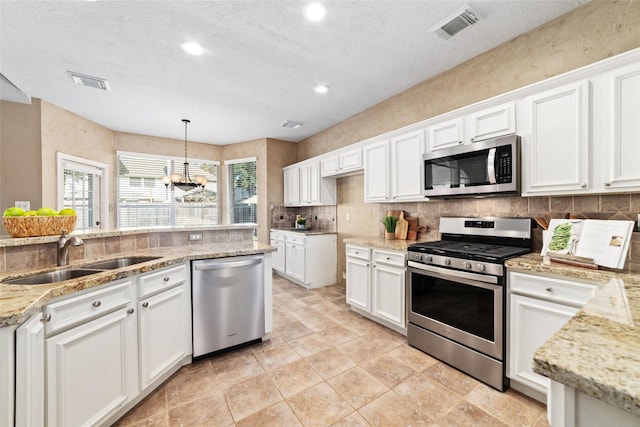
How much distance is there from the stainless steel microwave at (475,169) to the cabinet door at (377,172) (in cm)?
55

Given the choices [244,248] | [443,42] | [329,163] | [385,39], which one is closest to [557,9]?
[443,42]

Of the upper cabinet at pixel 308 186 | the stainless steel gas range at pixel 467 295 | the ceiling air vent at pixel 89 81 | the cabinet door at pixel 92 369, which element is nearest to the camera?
the cabinet door at pixel 92 369

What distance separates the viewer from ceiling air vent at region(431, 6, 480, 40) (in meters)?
2.10

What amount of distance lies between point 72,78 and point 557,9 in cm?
480

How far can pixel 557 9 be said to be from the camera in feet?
6.91

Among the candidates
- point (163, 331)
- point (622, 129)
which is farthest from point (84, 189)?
point (622, 129)

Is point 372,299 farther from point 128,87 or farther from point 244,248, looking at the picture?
point 128,87

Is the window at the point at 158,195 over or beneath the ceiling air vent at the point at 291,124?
beneath

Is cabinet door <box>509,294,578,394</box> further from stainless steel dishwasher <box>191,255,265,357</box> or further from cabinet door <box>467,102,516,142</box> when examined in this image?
stainless steel dishwasher <box>191,255,265,357</box>

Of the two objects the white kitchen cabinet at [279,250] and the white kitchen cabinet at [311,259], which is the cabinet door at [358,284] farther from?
the white kitchen cabinet at [279,250]

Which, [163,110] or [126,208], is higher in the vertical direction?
[163,110]

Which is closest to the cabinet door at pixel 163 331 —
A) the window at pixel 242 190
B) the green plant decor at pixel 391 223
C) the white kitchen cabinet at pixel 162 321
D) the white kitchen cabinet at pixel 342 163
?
the white kitchen cabinet at pixel 162 321

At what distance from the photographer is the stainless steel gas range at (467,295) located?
191cm

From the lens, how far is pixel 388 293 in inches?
110
